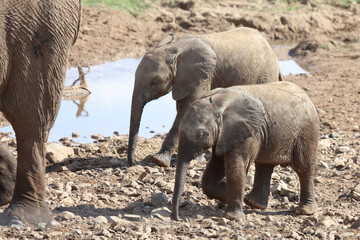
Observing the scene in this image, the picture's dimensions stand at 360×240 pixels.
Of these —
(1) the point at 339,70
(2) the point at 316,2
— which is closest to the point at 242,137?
(1) the point at 339,70

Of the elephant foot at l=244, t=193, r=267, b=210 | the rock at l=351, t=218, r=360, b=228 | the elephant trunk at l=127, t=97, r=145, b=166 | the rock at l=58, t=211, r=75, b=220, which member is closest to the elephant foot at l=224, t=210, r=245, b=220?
the elephant foot at l=244, t=193, r=267, b=210

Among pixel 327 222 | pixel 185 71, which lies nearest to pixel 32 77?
pixel 327 222

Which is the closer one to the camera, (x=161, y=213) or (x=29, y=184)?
(x=29, y=184)

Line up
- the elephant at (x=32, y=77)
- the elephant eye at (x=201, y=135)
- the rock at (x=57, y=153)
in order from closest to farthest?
1. the elephant at (x=32, y=77)
2. the elephant eye at (x=201, y=135)
3. the rock at (x=57, y=153)

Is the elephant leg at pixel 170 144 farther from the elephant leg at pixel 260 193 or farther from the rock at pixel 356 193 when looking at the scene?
the rock at pixel 356 193

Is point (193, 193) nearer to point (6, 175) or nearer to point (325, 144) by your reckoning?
point (6, 175)

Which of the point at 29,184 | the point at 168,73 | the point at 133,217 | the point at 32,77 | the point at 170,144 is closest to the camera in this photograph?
the point at 32,77

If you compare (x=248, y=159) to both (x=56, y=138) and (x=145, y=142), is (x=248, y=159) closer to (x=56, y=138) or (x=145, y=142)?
(x=145, y=142)

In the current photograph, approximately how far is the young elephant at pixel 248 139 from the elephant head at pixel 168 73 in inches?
78.3

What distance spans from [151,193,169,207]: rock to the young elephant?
0.34 metres

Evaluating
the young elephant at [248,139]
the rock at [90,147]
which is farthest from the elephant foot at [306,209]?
the rock at [90,147]

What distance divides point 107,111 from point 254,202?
590 cm

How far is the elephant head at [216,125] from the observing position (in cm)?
566

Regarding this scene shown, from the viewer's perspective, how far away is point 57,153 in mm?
8023
